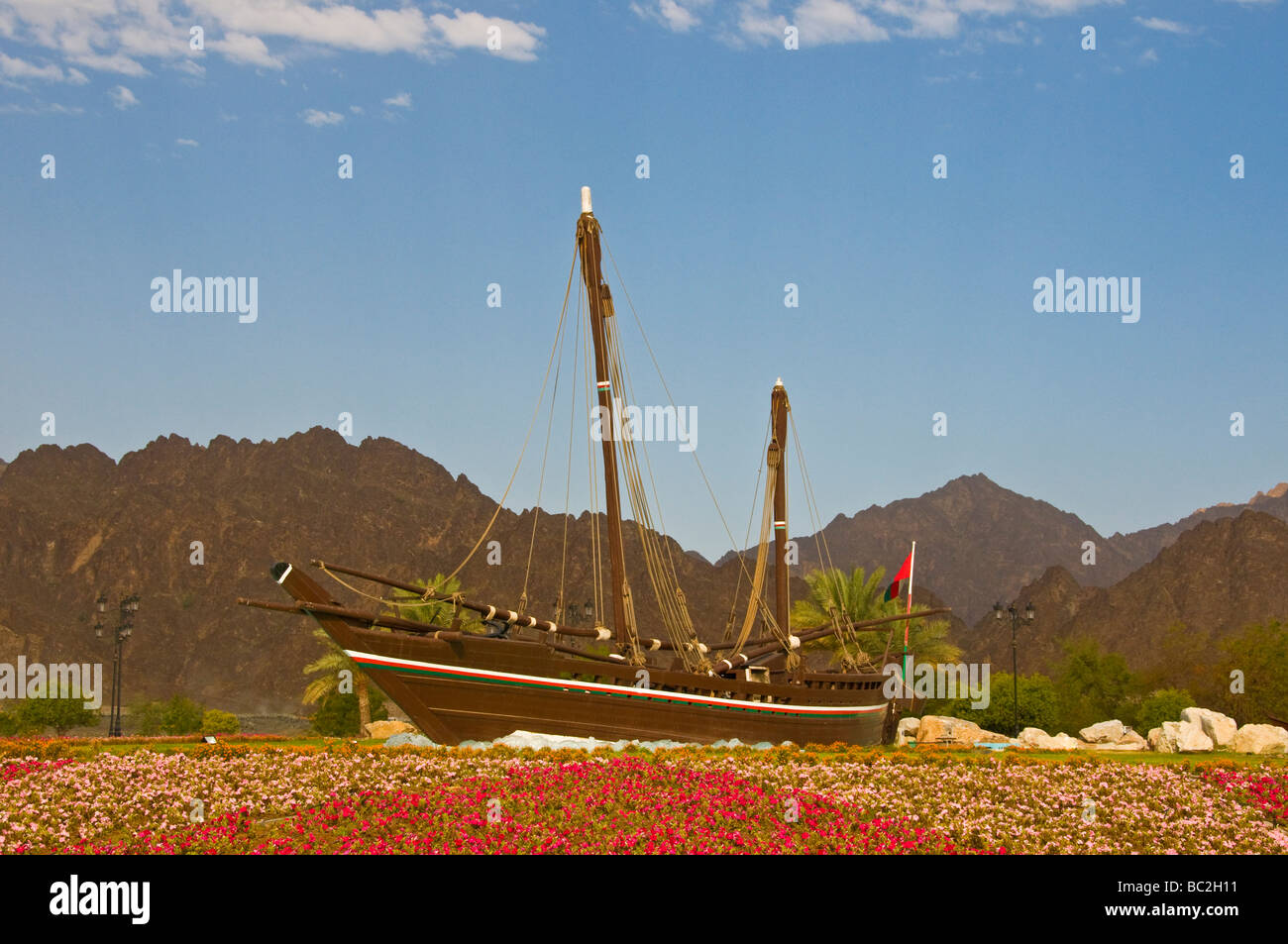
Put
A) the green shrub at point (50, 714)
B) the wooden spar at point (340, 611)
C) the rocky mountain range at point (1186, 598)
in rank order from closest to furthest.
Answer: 1. the wooden spar at point (340, 611)
2. the green shrub at point (50, 714)
3. the rocky mountain range at point (1186, 598)

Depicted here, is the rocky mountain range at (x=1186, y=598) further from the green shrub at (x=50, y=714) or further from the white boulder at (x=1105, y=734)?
the green shrub at (x=50, y=714)

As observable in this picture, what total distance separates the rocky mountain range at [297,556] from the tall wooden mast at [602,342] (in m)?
60.0

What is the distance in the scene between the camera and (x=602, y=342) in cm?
3106

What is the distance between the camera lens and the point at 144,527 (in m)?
129

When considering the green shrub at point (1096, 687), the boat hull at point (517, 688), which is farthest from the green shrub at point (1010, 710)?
the boat hull at point (517, 688)

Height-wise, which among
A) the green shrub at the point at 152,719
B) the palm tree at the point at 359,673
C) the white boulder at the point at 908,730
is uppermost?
the palm tree at the point at 359,673

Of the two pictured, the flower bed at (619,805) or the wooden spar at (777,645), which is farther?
the wooden spar at (777,645)

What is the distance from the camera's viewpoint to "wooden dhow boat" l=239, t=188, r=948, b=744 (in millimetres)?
25266

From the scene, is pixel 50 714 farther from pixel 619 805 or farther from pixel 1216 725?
pixel 1216 725

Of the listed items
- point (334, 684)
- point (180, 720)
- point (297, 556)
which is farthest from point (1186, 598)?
point (297, 556)

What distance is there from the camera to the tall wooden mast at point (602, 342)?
A: 100ft

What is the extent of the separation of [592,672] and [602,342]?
9761mm

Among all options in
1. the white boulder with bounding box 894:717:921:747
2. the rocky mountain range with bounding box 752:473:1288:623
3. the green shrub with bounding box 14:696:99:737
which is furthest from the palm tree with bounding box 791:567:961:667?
the rocky mountain range with bounding box 752:473:1288:623
